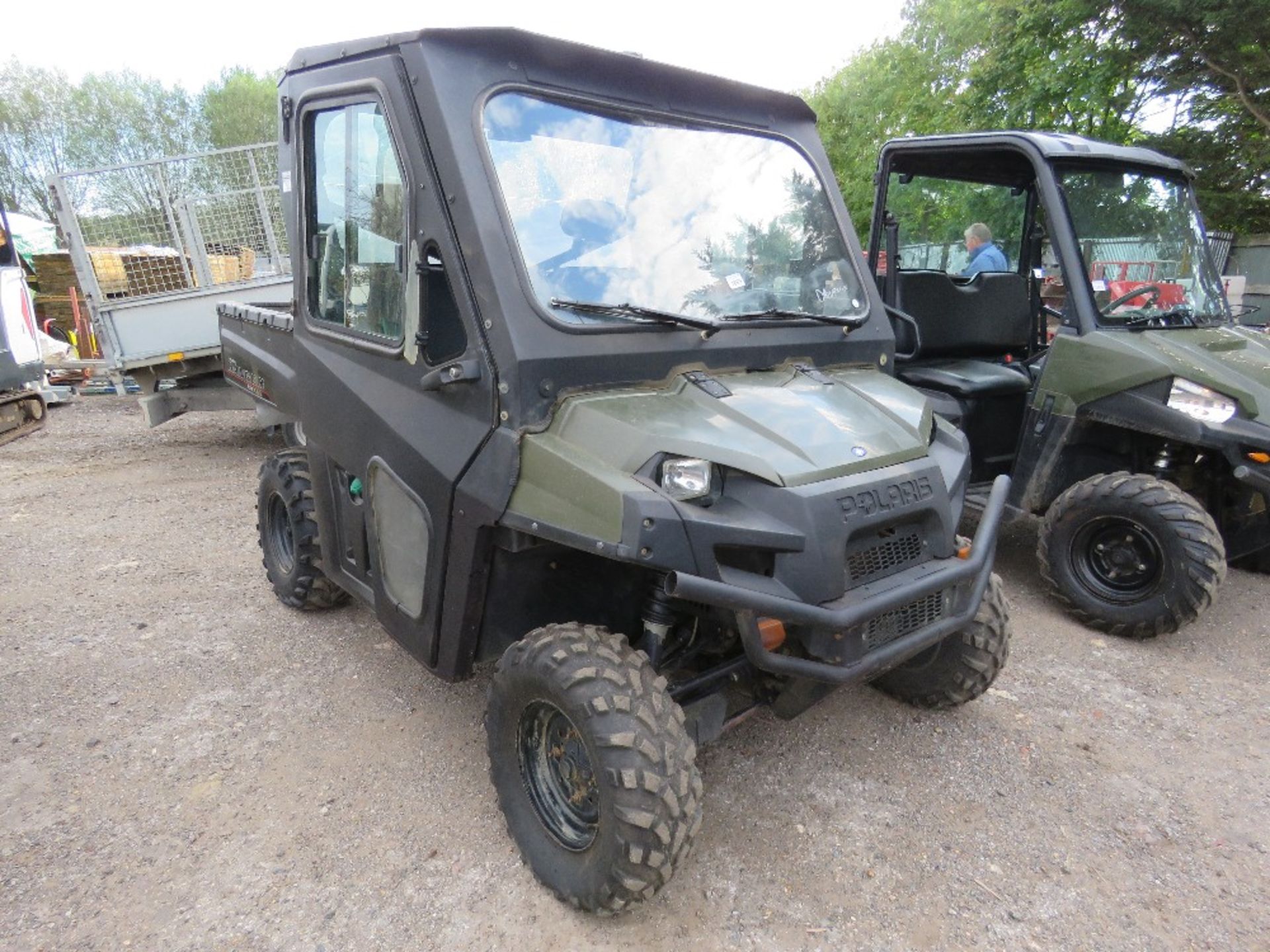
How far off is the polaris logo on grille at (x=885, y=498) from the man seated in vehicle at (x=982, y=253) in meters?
3.32

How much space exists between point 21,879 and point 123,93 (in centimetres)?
3986

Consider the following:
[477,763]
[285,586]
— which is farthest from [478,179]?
[285,586]

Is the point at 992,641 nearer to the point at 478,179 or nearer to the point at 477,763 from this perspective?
the point at 477,763

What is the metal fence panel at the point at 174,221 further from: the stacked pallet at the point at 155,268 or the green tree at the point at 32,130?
the green tree at the point at 32,130

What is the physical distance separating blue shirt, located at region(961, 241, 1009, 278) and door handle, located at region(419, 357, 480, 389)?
12.8ft

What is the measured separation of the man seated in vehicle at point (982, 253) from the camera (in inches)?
208

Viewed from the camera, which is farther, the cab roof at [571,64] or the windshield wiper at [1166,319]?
the windshield wiper at [1166,319]

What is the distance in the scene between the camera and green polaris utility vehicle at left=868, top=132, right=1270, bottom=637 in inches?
155

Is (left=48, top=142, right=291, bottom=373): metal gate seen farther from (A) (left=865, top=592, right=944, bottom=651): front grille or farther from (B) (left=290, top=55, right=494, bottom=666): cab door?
(A) (left=865, top=592, right=944, bottom=651): front grille

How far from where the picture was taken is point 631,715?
220 centimetres

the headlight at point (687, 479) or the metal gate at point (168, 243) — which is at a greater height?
the headlight at point (687, 479)

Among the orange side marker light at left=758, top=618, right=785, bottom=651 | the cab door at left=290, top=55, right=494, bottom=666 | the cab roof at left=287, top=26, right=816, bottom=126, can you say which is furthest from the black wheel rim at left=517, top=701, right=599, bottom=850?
the cab roof at left=287, top=26, right=816, bottom=126

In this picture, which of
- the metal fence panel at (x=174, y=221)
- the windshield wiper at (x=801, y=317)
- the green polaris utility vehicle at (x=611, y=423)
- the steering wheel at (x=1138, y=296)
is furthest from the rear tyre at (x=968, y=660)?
the metal fence panel at (x=174, y=221)

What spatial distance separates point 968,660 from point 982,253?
321 centimetres
